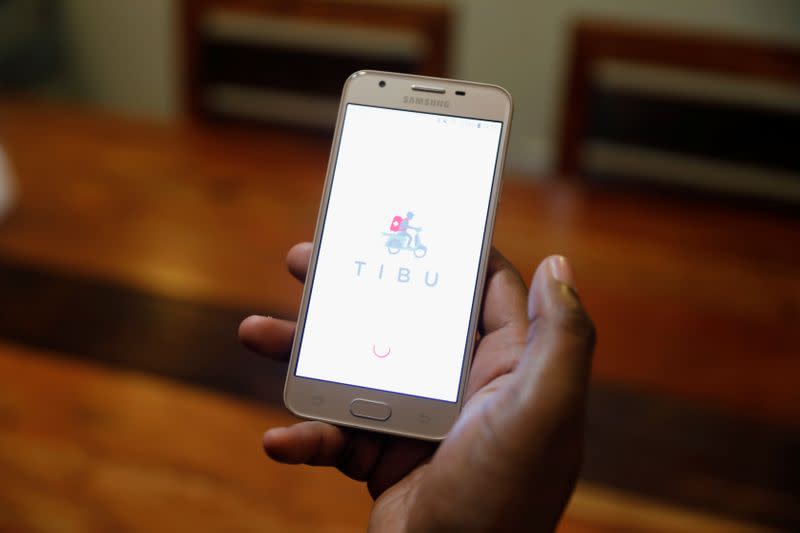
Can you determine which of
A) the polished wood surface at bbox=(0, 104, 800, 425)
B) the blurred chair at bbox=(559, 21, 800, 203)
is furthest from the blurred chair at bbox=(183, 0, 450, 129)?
the blurred chair at bbox=(559, 21, 800, 203)

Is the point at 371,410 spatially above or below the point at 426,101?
below

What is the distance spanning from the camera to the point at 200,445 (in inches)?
30.0

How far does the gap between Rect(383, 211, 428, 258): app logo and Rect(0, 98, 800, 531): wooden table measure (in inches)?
5.7

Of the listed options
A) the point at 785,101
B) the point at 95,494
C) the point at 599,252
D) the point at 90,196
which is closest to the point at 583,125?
the point at 599,252

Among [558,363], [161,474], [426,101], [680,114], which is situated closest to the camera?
[558,363]

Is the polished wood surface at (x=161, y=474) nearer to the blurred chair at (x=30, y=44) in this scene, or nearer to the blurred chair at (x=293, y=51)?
the blurred chair at (x=293, y=51)

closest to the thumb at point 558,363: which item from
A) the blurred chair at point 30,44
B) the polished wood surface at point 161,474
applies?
the polished wood surface at point 161,474

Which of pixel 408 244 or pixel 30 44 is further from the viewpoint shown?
pixel 30 44

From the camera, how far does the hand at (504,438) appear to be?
0.46 meters

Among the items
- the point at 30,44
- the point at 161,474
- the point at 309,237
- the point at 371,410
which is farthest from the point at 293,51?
the point at 30,44

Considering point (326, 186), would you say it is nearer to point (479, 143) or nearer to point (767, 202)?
point (479, 143)

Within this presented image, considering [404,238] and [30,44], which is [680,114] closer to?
[404,238]

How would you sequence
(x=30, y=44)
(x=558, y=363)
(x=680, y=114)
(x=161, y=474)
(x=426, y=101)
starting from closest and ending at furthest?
(x=558, y=363) < (x=426, y=101) < (x=161, y=474) < (x=680, y=114) < (x=30, y=44)

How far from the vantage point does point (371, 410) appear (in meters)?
0.54
